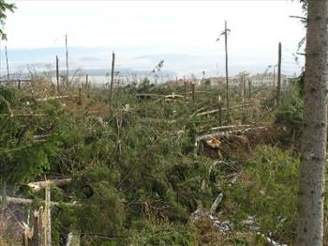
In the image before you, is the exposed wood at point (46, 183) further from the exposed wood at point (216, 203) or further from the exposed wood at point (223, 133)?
the exposed wood at point (223, 133)

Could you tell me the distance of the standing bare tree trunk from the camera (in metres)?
3.75

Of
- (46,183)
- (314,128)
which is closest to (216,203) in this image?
(46,183)

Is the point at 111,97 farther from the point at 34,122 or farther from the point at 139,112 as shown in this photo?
the point at 34,122

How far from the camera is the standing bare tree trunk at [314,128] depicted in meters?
3.75

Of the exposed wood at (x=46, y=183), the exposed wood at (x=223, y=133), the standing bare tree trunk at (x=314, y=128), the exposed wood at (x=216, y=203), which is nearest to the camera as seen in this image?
the standing bare tree trunk at (x=314, y=128)

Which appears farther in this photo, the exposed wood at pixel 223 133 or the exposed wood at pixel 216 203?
the exposed wood at pixel 223 133

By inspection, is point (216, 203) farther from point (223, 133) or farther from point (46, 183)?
point (223, 133)

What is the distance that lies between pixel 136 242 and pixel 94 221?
590mm

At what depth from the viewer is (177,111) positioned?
11.2 metres

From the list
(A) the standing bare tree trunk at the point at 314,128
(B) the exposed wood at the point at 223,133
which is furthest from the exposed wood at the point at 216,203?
(A) the standing bare tree trunk at the point at 314,128

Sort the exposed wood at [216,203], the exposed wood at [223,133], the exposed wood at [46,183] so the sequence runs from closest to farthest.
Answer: the exposed wood at [46,183]
the exposed wood at [216,203]
the exposed wood at [223,133]

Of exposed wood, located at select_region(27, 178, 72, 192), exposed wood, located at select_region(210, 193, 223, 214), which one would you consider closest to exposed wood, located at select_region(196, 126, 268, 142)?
exposed wood, located at select_region(210, 193, 223, 214)

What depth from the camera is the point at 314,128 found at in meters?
3.87

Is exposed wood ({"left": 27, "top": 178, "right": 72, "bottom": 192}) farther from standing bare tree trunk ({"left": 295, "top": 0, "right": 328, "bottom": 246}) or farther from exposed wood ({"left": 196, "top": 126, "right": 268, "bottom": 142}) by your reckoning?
standing bare tree trunk ({"left": 295, "top": 0, "right": 328, "bottom": 246})
